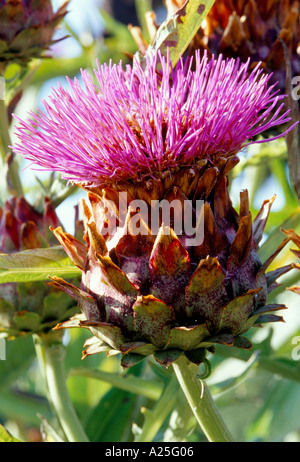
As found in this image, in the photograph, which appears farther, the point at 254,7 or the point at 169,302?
the point at 254,7

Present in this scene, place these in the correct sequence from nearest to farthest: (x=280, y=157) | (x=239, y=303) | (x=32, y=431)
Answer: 1. (x=239, y=303)
2. (x=280, y=157)
3. (x=32, y=431)

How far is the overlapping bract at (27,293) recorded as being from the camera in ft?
2.83

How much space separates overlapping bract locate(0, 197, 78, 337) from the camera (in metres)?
0.86

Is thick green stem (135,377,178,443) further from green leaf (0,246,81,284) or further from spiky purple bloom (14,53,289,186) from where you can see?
spiky purple bloom (14,53,289,186)

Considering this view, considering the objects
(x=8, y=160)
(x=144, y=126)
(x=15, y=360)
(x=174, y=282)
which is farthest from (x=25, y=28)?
(x=15, y=360)

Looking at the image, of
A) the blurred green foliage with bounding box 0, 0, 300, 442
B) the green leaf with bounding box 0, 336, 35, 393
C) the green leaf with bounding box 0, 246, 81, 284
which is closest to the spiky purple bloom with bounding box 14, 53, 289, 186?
the green leaf with bounding box 0, 246, 81, 284

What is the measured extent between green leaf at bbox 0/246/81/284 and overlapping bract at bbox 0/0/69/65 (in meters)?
0.34

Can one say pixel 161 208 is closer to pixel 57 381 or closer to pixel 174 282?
pixel 174 282

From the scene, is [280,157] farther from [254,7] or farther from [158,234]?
[158,234]

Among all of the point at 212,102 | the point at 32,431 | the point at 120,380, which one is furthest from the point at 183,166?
the point at 32,431
